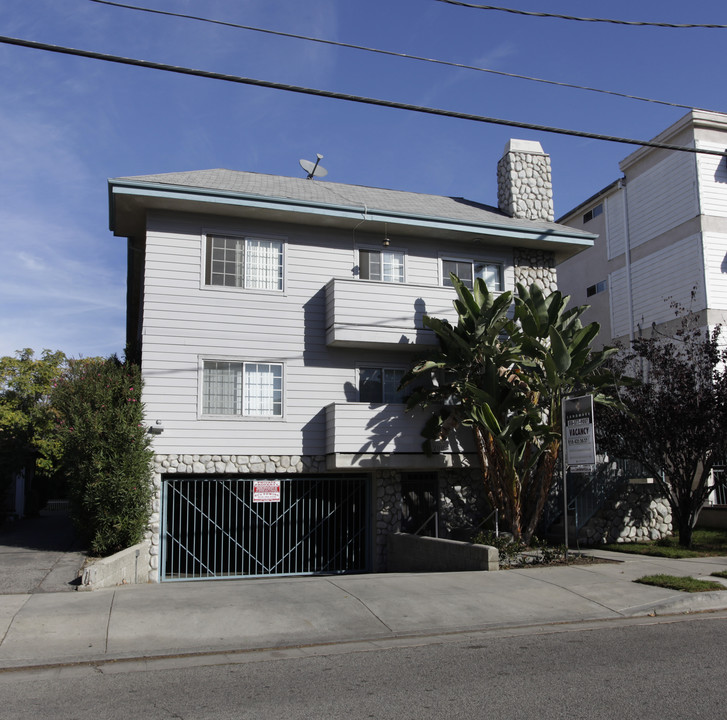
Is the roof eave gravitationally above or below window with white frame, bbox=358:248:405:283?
above

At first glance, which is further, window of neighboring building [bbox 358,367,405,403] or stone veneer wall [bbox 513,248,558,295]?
stone veneer wall [bbox 513,248,558,295]

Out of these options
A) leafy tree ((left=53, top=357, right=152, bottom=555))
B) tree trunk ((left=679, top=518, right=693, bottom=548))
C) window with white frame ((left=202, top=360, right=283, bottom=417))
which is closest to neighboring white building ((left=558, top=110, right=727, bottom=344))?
tree trunk ((left=679, top=518, right=693, bottom=548))

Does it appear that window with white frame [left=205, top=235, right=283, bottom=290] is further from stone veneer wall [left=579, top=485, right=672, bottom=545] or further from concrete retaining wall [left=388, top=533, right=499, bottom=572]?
stone veneer wall [left=579, top=485, right=672, bottom=545]

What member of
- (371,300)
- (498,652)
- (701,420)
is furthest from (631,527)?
(498,652)

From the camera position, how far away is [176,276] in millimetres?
16906

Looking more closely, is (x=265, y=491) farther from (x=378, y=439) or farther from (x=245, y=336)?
(x=245, y=336)

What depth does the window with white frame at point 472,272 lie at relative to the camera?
63.2 ft

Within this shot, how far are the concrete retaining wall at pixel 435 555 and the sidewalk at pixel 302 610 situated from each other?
0.50m

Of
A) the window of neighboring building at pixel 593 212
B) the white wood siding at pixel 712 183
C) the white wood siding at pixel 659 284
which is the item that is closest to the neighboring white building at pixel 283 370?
the white wood siding at pixel 659 284

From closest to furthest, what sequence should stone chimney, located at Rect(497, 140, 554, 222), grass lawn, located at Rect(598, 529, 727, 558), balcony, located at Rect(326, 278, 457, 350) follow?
1. grass lawn, located at Rect(598, 529, 727, 558)
2. balcony, located at Rect(326, 278, 457, 350)
3. stone chimney, located at Rect(497, 140, 554, 222)

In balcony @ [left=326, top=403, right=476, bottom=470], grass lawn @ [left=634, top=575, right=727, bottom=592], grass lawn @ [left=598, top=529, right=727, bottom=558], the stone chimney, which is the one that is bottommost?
grass lawn @ [left=598, top=529, right=727, bottom=558]

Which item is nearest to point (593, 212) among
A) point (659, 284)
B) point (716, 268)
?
point (659, 284)

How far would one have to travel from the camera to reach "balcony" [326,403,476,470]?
54.9ft

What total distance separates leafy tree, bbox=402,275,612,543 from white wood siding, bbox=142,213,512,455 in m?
1.73
